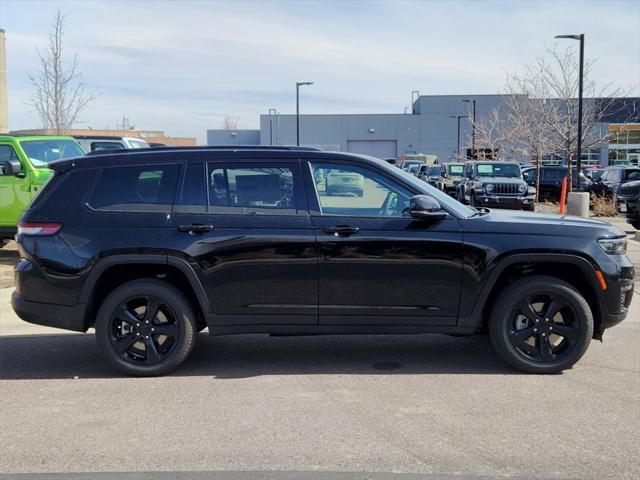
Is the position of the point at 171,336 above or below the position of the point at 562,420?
above

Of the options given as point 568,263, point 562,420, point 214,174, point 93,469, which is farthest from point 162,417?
point 568,263

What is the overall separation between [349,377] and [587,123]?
25.5 m

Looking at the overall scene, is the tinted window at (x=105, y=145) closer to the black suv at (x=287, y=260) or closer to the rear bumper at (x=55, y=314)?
the black suv at (x=287, y=260)

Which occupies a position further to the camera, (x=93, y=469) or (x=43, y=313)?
(x=43, y=313)

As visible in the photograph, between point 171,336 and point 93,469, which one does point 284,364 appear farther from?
point 93,469

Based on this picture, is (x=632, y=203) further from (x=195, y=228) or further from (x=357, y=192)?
(x=195, y=228)

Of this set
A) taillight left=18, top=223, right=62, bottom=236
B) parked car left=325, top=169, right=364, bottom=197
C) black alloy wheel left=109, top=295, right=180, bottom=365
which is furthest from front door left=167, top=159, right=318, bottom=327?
taillight left=18, top=223, right=62, bottom=236

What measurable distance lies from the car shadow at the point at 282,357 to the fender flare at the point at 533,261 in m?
0.66

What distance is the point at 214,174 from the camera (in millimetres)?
5672

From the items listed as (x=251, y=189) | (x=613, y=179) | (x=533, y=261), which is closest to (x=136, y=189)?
(x=251, y=189)

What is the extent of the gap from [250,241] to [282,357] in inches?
53.5

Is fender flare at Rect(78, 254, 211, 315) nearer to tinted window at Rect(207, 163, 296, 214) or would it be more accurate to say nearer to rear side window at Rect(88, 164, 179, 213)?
rear side window at Rect(88, 164, 179, 213)

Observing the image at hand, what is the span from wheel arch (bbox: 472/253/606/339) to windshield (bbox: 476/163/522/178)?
1886 cm

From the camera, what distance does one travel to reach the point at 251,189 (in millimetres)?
5645
